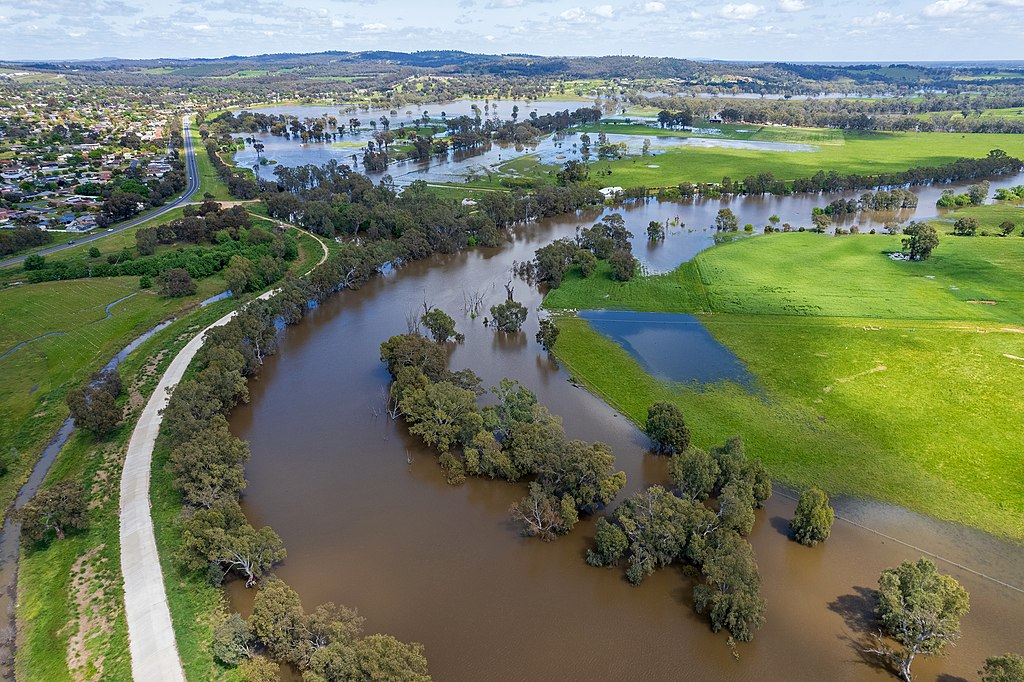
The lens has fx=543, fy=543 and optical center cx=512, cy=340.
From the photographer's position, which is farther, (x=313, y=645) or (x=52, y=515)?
(x=52, y=515)

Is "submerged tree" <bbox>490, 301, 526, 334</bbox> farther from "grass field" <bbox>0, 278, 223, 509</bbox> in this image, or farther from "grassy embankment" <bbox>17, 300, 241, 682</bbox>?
"grass field" <bbox>0, 278, 223, 509</bbox>

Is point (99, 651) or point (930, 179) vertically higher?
point (930, 179)

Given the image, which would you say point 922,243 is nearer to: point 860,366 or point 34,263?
point 860,366

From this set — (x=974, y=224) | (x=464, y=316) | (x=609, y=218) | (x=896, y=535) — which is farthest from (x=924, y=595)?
(x=974, y=224)

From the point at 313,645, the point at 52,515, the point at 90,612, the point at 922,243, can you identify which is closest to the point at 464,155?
the point at 922,243

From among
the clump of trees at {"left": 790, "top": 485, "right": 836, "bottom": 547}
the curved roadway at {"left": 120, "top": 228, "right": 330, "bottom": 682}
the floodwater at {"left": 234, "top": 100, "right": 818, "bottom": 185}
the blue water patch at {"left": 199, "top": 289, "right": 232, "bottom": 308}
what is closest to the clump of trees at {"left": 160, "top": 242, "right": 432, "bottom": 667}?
the curved roadway at {"left": 120, "top": 228, "right": 330, "bottom": 682}

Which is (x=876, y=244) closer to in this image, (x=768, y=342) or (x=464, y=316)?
(x=768, y=342)

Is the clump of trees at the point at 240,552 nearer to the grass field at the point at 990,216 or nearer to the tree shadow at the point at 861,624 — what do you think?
the tree shadow at the point at 861,624
